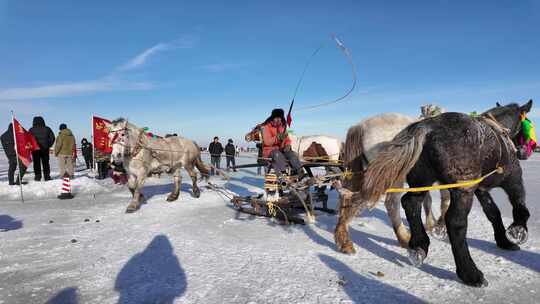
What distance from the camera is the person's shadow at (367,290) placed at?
2957 mm

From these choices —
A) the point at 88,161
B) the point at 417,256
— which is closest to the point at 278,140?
the point at 417,256

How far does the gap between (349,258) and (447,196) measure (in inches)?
83.9

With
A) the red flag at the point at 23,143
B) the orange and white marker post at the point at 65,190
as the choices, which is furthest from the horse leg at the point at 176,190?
the red flag at the point at 23,143

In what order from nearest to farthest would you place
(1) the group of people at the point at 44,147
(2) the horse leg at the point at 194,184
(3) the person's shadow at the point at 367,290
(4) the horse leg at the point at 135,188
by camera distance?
(3) the person's shadow at the point at 367,290 → (4) the horse leg at the point at 135,188 → (2) the horse leg at the point at 194,184 → (1) the group of people at the point at 44,147

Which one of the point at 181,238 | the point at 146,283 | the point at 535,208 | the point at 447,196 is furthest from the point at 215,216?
the point at 535,208

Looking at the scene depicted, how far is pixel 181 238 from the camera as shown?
16.4 ft

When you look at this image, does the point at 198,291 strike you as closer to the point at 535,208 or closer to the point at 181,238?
the point at 181,238

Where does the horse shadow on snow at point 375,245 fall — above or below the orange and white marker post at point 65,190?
below

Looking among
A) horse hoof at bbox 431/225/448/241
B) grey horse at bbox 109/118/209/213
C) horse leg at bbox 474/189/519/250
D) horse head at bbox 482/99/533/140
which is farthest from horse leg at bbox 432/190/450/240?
grey horse at bbox 109/118/209/213

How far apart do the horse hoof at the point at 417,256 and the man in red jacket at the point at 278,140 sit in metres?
2.78

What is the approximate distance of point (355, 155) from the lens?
15.6 ft

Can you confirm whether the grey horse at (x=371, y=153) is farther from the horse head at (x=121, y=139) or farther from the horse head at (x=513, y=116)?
the horse head at (x=121, y=139)

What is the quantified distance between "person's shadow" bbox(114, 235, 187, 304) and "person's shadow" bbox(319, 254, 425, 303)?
1.64m

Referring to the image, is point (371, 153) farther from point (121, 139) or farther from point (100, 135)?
point (100, 135)
